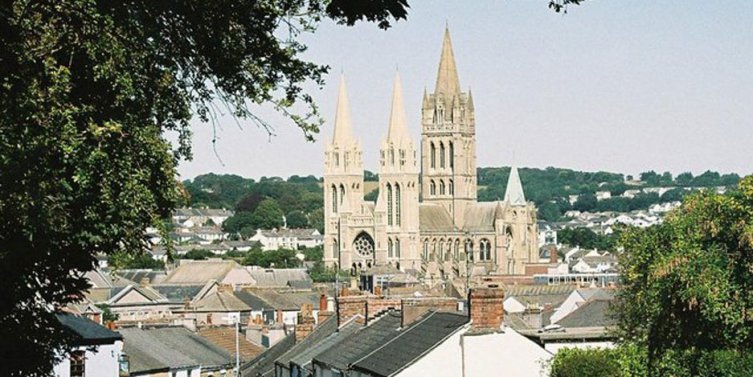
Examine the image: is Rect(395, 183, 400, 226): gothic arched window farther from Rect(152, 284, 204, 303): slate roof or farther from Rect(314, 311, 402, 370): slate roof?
Rect(314, 311, 402, 370): slate roof

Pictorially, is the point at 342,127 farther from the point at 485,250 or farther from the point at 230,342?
the point at 230,342

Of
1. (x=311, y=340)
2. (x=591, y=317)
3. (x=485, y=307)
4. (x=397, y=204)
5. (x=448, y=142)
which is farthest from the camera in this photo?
(x=448, y=142)

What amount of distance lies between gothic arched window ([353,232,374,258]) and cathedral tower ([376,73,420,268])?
2.27 meters

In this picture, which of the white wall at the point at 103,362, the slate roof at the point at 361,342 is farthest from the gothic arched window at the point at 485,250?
the slate roof at the point at 361,342

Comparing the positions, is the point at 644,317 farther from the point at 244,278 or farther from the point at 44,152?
the point at 244,278

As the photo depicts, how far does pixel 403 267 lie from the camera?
181625mm

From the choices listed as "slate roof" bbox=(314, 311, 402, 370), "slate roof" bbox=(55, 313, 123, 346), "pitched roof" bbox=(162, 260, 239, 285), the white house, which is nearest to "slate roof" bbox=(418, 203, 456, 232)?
"pitched roof" bbox=(162, 260, 239, 285)

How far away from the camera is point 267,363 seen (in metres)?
44.7

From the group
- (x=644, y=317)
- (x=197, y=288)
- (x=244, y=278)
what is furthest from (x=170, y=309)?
(x=644, y=317)

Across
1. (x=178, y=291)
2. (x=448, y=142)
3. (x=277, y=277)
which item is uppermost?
(x=448, y=142)

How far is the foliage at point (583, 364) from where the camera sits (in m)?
28.1

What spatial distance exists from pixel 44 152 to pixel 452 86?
18172 cm

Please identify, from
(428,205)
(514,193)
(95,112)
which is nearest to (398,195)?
(428,205)

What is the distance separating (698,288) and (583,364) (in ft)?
20.7
